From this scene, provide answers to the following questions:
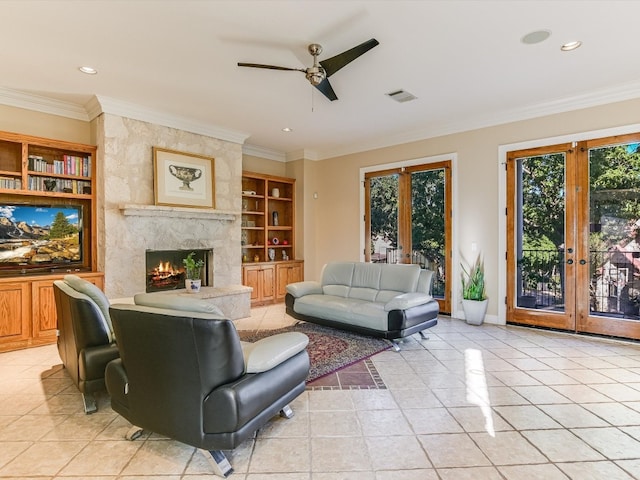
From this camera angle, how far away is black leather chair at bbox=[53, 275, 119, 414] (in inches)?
101

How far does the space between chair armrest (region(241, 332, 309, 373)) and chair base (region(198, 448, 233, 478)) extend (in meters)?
Result: 0.46

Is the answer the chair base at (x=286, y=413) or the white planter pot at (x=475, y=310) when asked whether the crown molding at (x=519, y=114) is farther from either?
the chair base at (x=286, y=413)

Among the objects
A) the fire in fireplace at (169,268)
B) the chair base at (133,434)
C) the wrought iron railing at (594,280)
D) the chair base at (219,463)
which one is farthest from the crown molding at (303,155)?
the chair base at (219,463)

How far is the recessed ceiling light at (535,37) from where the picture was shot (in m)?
3.09

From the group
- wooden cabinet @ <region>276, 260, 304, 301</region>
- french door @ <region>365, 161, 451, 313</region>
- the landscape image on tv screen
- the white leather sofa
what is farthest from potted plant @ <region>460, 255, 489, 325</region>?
the landscape image on tv screen

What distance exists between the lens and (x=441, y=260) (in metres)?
5.85

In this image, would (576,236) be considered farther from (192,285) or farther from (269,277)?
(192,285)

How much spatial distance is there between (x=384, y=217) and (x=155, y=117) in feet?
13.7

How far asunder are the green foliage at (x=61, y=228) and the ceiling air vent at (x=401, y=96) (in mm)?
4606

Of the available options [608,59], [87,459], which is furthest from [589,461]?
[608,59]

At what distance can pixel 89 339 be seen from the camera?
260 centimetres

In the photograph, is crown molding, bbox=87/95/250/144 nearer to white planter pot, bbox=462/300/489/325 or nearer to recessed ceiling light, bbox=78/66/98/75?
recessed ceiling light, bbox=78/66/98/75

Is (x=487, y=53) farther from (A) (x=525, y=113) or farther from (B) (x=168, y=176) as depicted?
(B) (x=168, y=176)

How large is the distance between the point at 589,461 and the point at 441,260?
3971 mm
